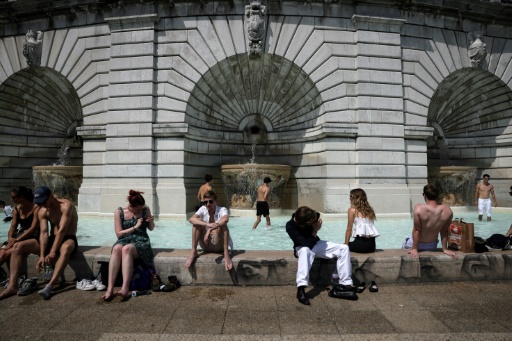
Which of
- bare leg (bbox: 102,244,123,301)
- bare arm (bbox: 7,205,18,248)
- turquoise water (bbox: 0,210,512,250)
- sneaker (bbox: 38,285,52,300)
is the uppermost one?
bare arm (bbox: 7,205,18,248)

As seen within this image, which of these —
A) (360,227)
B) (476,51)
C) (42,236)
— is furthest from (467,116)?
(42,236)

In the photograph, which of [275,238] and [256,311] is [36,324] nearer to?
[256,311]

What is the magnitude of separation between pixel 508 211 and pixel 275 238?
12030 mm

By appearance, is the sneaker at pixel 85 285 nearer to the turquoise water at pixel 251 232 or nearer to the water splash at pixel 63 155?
the turquoise water at pixel 251 232

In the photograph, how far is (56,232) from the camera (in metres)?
4.85

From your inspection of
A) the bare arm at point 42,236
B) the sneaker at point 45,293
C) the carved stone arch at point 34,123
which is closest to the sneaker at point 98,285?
the sneaker at point 45,293

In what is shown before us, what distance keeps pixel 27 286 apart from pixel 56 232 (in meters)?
0.79

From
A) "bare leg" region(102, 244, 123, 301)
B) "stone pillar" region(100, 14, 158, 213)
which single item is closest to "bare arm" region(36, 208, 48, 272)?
"bare leg" region(102, 244, 123, 301)

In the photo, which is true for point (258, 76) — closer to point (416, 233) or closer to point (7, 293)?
point (416, 233)

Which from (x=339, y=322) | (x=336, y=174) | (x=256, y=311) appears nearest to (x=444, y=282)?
(x=339, y=322)

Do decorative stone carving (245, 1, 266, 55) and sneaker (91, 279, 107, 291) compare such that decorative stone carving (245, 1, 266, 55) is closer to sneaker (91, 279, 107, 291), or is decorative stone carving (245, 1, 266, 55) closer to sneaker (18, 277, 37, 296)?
sneaker (91, 279, 107, 291)

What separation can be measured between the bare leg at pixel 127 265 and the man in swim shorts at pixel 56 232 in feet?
3.20

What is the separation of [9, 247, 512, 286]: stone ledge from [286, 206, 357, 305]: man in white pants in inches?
10.0

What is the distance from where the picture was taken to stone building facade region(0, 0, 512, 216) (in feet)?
40.3
